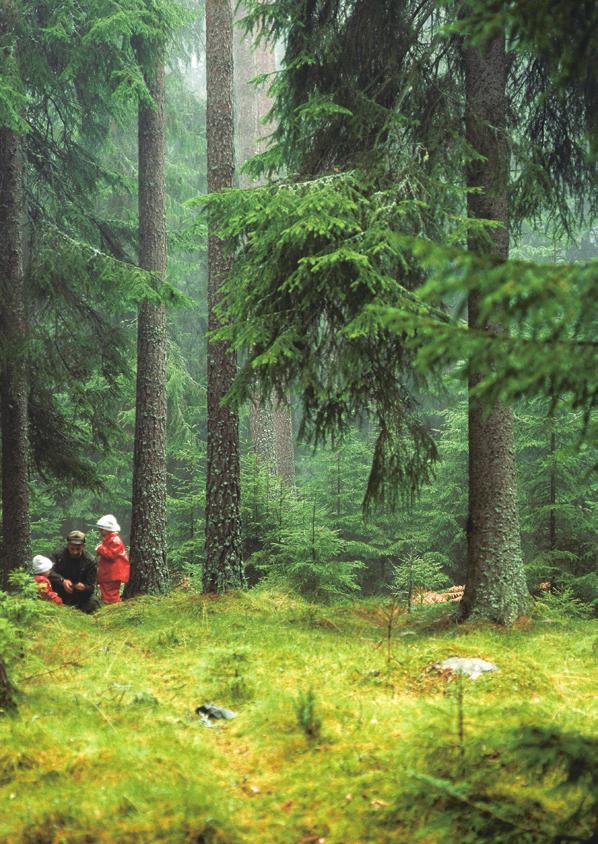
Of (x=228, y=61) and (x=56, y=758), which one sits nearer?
(x=56, y=758)

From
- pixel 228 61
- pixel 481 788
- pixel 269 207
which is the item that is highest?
pixel 228 61

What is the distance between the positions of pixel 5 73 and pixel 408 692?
27.4ft

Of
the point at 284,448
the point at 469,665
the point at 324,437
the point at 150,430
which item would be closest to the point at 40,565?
the point at 150,430

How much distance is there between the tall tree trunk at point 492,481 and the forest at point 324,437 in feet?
0.12

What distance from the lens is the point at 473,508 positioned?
278 inches

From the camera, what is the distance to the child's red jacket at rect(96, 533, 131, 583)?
998cm

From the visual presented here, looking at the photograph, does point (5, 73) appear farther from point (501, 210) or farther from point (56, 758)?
point (56, 758)

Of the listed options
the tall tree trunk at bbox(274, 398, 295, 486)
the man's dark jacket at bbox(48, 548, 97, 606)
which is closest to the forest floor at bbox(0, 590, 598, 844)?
the man's dark jacket at bbox(48, 548, 97, 606)

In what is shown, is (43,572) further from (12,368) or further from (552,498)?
(552,498)

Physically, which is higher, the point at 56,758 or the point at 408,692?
the point at 56,758

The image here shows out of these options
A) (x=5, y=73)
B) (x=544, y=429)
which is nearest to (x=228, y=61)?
(x=5, y=73)

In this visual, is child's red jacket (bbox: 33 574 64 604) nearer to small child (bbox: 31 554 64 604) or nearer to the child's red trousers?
small child (bbox: 31 554 64 604)

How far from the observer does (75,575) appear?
9.57 m

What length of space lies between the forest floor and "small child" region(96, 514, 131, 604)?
349cm
